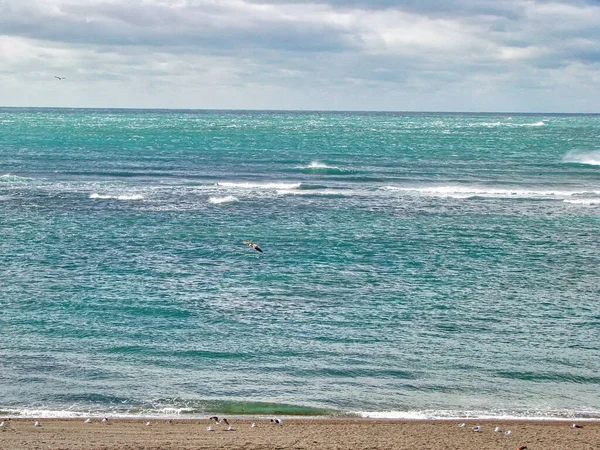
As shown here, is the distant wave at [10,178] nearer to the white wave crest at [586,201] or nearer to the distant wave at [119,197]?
the distant wave at [119,197]

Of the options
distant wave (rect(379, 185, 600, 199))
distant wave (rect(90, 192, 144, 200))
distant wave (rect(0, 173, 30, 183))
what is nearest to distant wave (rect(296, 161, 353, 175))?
distant wave (rect(379, 185, 600, 199))

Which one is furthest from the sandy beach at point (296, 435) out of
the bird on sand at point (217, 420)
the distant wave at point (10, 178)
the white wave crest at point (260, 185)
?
the distant wave at point (10, 178)

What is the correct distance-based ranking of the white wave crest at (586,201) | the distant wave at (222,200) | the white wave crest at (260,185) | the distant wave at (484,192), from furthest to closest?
the white wave crest at (260,185), the distant wave at (484,192), the white wave crest at (586,201), the distant wave at (222,200)

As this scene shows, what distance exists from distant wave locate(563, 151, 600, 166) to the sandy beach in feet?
261

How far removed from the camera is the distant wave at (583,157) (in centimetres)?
9925

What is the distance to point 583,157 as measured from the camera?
106250 millimetres

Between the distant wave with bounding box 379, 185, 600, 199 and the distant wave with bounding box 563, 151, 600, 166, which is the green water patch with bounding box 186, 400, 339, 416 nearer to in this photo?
the distant wave with bounding box 379, 185, 600, 199

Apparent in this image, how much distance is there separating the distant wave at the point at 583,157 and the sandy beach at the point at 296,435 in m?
79.7

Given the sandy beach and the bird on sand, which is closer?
the sandy beach

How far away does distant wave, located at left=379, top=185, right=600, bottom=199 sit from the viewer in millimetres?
68000

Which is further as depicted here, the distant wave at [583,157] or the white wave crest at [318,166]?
the distant wave at [583,157]

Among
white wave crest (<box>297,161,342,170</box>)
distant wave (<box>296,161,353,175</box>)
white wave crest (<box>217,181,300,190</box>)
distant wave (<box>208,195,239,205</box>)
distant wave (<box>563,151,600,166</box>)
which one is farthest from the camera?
A: distant wave (<box>563,151,600,166</box>)

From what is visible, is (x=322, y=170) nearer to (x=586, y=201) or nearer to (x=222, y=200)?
(x=222, y=200)

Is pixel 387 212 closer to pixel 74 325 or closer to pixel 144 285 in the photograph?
pixel 144 285
